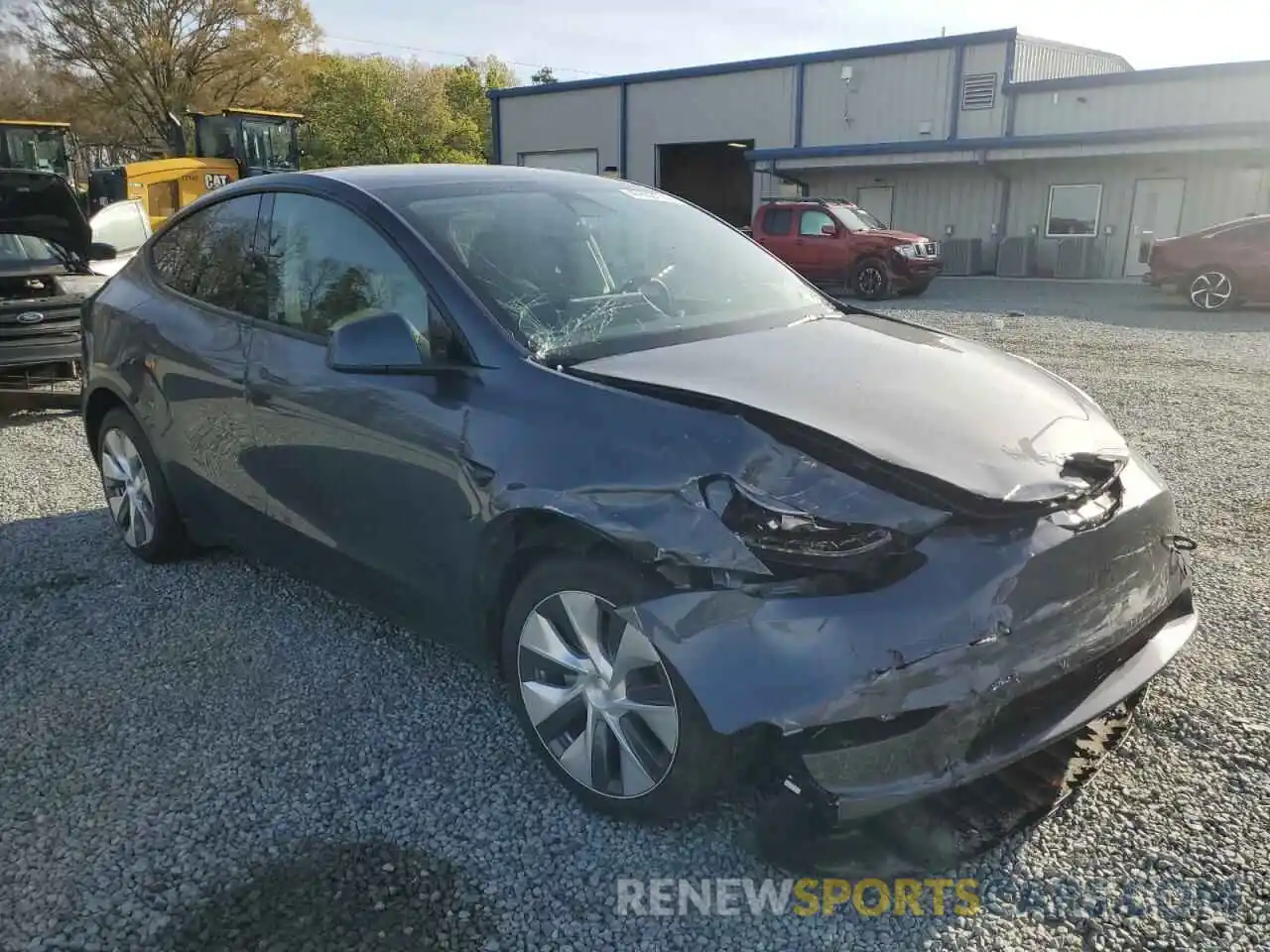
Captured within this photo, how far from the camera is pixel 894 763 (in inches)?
85.0

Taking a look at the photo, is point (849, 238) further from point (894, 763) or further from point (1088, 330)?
point (894, 763)

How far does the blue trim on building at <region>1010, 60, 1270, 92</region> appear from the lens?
67.7 feet

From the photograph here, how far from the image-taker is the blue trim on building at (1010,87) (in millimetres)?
23938

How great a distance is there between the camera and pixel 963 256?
2464cm

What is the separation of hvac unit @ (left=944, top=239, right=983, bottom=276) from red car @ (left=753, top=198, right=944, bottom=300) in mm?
6695

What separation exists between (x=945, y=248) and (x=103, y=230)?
1967 centimetres

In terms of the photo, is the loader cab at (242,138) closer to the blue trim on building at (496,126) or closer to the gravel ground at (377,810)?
the blue trim on building at (496,126)

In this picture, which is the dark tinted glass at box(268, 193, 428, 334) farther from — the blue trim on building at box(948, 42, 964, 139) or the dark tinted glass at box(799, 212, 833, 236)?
the blue trim on building at box(948, 42, 964, 139)

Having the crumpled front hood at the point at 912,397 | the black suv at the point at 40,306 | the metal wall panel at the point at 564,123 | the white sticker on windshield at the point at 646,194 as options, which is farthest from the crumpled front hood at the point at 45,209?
the metal wall panel at the point at 564,123

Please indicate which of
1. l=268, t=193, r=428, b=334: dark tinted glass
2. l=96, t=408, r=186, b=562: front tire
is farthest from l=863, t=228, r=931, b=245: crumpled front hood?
l=268, t=193, r=428, b=334: dark tinted glass

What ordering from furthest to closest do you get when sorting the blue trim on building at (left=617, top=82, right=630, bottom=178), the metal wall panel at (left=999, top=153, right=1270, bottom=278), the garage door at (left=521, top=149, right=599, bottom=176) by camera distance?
1. the garage door at (left=521, top=149, right=599, bottom=176)
2. the blue trim on building at (left=617, top=82, right=630, bottom=178)
3. the metal wall panel at (left=999, top=153, right=1270, bottom=278)

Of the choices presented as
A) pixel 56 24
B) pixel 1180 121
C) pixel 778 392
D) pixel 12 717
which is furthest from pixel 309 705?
pixel 56 24

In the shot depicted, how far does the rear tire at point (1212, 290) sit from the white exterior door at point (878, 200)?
1191 cm

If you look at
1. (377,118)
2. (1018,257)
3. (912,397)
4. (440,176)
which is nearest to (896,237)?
(1018,257)
